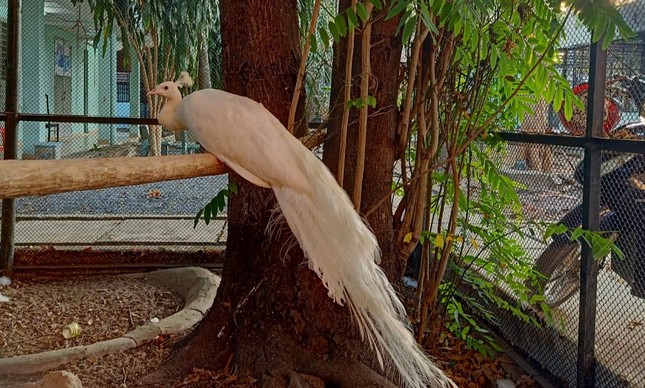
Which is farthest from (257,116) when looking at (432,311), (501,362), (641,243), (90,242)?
(90,242)

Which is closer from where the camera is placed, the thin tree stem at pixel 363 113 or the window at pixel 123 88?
the thin tree stem at pixel 363 113

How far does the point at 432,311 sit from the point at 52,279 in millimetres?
2724

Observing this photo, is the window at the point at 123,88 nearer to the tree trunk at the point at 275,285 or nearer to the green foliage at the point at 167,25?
the green foliage at the point at 167,25

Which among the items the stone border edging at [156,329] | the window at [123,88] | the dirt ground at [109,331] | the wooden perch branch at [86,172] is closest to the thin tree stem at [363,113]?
the wooden perch branch at [86,172]

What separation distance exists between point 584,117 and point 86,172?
2071 millimetres

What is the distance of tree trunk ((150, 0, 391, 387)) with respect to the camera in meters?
2.25

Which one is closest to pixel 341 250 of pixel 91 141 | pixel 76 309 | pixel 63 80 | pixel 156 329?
pixel 156 329

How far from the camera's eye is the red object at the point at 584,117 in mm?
2541

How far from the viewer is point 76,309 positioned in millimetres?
3566

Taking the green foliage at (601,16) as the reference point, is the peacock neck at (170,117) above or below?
below

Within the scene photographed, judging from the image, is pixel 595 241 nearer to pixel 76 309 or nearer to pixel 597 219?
pixel 597 219

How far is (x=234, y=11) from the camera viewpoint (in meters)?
2.32

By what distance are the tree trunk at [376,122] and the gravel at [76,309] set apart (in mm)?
1655

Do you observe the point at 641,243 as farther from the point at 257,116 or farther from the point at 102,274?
the point at 102,274
